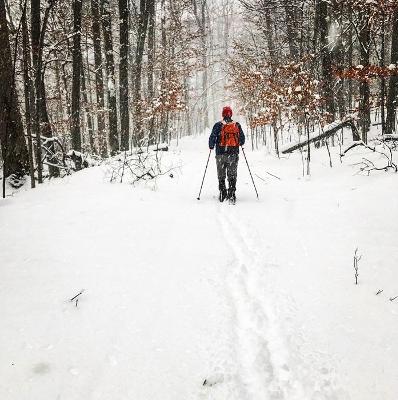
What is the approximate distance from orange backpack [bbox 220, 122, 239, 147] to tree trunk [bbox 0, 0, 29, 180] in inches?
185

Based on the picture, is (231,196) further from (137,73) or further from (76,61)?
(137,73)

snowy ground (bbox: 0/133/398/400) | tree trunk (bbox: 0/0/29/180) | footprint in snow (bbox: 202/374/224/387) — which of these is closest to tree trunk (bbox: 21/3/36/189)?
tree trunk (bbox: 0/0/29/180)

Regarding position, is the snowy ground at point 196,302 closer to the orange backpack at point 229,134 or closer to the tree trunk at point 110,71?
the orange backpack at point 229,134

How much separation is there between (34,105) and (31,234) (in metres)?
5.74

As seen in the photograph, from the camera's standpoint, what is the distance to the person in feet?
26.8

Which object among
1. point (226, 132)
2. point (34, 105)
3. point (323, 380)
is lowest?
point (323, 380)

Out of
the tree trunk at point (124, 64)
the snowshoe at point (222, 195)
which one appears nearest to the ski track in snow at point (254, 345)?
the snowshoe at point (222, 195)

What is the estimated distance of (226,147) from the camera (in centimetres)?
820

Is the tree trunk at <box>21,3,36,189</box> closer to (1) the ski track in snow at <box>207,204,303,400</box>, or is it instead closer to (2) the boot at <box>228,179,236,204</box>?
(2) the boot at <box>228,179,236,204</box>

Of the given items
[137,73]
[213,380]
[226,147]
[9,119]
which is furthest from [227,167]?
[137,73]

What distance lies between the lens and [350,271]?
4.20 m

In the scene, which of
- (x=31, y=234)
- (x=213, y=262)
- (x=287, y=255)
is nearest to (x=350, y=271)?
(x=287, y=255)

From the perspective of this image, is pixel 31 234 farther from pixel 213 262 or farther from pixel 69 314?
pixel 213 262

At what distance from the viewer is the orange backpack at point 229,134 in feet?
26.7
